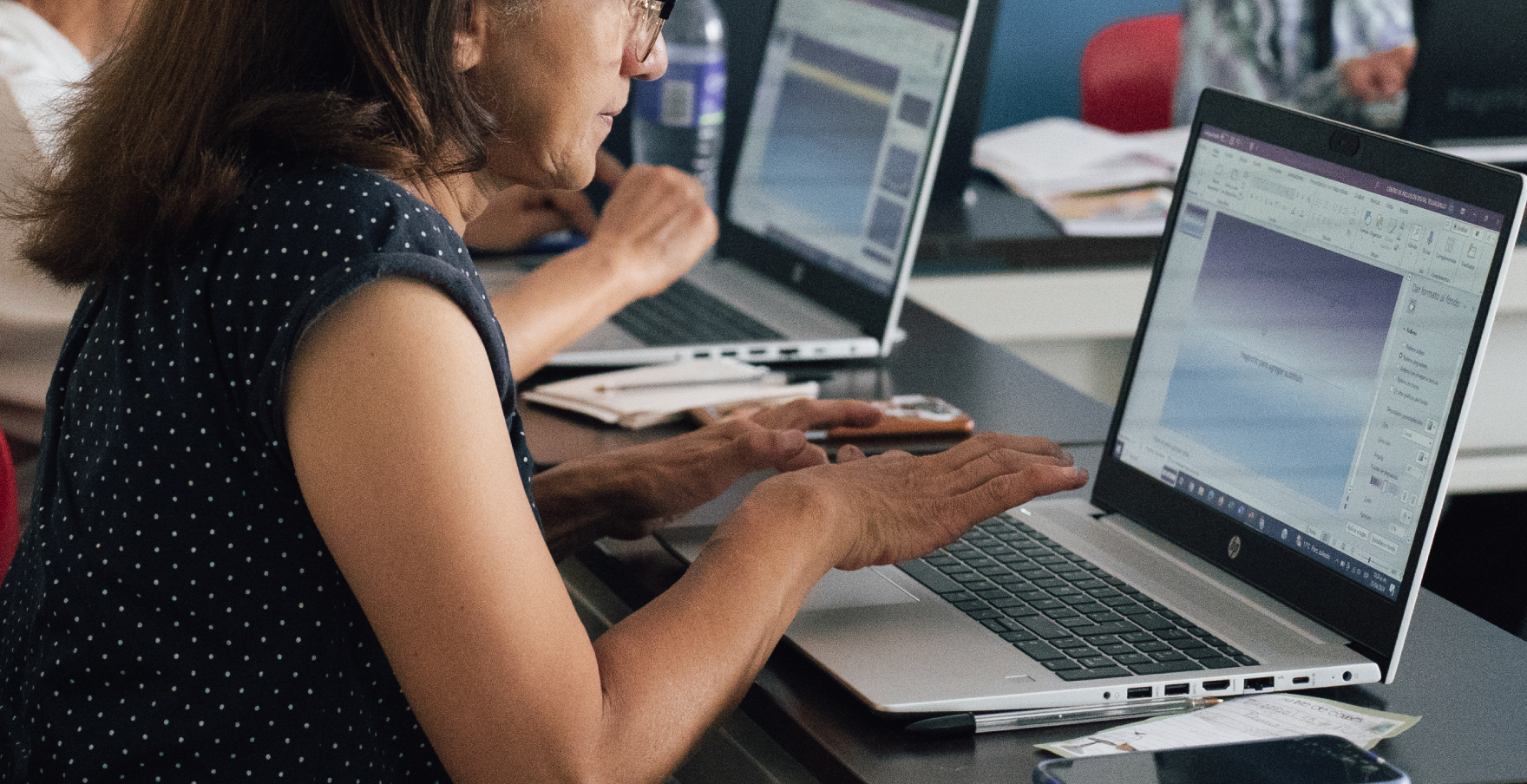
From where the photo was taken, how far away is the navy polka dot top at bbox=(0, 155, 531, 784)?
0.80m

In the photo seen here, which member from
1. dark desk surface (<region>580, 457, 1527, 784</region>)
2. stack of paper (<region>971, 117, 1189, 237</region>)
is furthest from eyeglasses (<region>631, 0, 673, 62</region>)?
stack of paper (<region>971, 117, 1189, 237</region>)

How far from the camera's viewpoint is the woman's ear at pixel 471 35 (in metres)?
0.84

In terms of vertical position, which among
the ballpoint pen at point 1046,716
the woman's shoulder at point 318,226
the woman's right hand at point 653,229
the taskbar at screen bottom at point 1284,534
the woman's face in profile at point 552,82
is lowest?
the ballpoint pen at point 1046,716

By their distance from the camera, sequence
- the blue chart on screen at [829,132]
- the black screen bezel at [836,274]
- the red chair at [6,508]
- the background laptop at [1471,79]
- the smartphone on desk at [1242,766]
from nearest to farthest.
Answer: the smartphone on desk at [1242,766], the red chair at [6,508], the black screen bezel at [836,274], the blue chart on screen at [829,132], the background laptop at [1471,79]

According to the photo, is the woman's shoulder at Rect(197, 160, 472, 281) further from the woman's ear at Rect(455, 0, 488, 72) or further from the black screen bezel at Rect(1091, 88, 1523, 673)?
the black screen bezel at Rect(1091, 88, 1523, 673)

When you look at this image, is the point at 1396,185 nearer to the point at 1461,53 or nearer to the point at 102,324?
the point at 102,324

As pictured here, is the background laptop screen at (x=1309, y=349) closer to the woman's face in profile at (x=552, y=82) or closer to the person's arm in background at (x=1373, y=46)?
the woman's face in profile at (x=552, y=82)

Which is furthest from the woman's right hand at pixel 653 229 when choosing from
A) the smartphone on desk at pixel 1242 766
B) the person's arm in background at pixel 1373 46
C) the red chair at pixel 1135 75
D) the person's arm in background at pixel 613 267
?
the red chair at pixel 1135 75

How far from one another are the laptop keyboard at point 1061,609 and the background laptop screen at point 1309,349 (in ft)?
0.31

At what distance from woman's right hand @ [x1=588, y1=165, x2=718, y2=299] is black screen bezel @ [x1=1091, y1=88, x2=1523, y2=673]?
0.63 meters

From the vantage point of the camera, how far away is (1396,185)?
0.94m

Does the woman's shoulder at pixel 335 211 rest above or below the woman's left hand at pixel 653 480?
above

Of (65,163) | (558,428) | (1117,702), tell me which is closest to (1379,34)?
(558,428)

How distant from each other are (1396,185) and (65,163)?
0.86 meters
